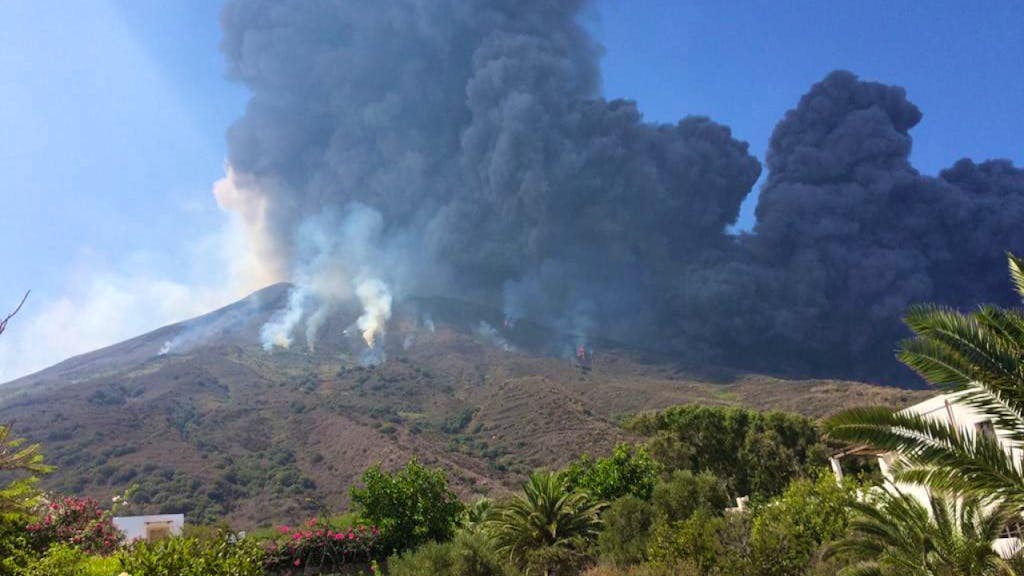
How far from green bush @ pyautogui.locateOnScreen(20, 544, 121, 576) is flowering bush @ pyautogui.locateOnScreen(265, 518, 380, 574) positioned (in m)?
6.44

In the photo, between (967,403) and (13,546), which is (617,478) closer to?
(13,546)

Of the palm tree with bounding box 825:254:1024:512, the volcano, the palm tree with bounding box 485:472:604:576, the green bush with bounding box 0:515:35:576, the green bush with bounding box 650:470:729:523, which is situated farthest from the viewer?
the volcano

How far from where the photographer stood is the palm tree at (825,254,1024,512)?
25.3 feet

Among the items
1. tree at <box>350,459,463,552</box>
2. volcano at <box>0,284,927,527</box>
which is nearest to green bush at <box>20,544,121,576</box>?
tree at <box>350,459,463,552</box>

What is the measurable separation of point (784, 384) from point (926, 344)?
8189 cm

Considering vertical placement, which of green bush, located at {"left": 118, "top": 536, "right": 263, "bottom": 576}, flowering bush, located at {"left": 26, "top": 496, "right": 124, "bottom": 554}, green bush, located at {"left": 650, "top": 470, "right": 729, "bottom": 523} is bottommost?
green bush, located at {"left": 650, "top": 470, "right": 729, "bottom": 523}

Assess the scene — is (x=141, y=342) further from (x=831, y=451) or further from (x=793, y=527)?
(x=793, y=527)

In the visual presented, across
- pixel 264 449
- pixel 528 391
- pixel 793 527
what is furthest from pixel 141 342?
pixel 793 527

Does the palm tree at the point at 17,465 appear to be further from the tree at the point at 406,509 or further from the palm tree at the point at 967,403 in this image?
the tree at the point at 406,509

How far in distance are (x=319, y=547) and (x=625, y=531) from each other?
9.35 metres

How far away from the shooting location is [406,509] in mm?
20703

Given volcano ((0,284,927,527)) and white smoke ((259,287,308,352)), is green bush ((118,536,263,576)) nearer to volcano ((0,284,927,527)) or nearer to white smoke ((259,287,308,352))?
volcano ((0,284,927,527))

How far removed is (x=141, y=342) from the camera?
11931cm

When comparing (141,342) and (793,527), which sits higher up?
(141,342)
